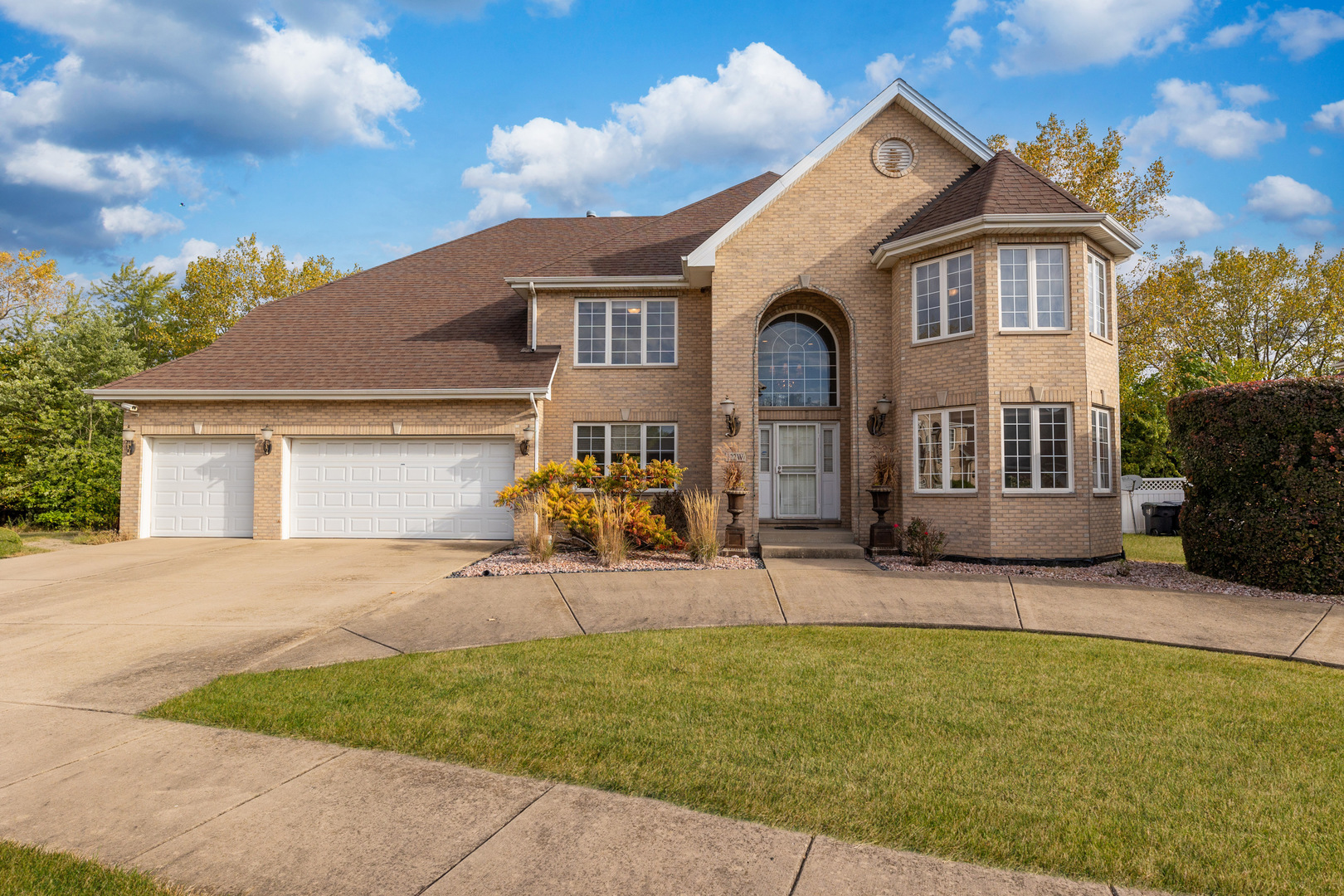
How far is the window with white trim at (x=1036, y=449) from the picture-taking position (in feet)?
38.9

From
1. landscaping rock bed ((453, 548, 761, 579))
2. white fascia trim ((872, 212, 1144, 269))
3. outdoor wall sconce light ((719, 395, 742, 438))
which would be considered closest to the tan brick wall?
landscaping rock bed ((453, 548, 761, 579))

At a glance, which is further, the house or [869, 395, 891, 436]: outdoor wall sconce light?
[869, 395, 891, 436]: outdoor wall sconce light

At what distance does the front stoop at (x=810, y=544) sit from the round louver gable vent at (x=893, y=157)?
715 cm

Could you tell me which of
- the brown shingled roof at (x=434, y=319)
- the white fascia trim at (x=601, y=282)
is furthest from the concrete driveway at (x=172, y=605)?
the white fascia trim at (x=601, y=282)

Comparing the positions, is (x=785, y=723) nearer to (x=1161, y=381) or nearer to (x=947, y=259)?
(x=947, y=259)

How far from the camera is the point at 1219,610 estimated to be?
8.20 meters

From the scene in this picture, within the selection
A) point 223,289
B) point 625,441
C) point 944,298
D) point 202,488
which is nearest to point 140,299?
point 223,289

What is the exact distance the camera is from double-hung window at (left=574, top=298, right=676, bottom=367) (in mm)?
15422

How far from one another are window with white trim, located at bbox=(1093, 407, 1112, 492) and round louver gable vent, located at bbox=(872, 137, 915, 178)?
5856 millimetres

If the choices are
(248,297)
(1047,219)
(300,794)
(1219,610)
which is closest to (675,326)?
(1047,219)

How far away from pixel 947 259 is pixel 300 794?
12255mm

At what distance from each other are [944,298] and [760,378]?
13.6 ft

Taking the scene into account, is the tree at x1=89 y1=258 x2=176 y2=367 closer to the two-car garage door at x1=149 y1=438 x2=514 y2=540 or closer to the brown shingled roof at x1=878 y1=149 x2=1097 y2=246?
the two-car garage door at x1=149 y1=438 x2=514 y2=540

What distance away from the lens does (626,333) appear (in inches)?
610
